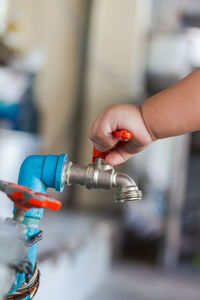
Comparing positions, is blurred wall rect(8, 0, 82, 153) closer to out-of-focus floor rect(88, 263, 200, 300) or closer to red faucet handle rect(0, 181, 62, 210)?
out-of-focus floor rect(88, 263, 200, 300)

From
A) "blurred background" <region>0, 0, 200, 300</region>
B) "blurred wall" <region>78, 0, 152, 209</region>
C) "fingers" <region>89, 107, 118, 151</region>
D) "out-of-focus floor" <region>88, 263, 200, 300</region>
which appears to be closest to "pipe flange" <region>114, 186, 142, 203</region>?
"fingers" <region>89, 107, 118, 151</region>

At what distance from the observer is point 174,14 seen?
2.99 meters

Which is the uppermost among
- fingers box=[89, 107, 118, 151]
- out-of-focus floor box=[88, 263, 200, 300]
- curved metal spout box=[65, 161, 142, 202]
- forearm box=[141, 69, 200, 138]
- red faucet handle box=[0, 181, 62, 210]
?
forearm box=[141, 69, 200, 138]

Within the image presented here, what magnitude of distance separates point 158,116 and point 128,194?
0.16 meters

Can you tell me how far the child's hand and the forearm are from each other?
15 mm

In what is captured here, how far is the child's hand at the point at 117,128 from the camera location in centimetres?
65

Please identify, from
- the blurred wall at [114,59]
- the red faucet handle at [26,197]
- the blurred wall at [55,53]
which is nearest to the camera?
the red faucet handle at [26,197]

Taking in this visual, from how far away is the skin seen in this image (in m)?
0.65

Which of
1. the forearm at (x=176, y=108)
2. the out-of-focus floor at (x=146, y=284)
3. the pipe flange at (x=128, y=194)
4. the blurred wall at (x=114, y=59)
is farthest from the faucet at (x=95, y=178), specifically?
the blurred wall at (x=114, y=59)

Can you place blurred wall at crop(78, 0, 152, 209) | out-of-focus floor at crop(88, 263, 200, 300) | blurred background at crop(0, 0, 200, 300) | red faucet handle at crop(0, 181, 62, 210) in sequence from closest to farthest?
red faucet handle at crop(0, 181, 62, 210) < out-of-focus floor at crop(88, 263, 200, 300) < blurred background at crop(0, 0, 200, 300) < blurred wall at crop(78, 0, 152, 209)

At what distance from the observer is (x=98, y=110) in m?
2.98

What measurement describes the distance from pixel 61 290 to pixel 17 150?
899mm

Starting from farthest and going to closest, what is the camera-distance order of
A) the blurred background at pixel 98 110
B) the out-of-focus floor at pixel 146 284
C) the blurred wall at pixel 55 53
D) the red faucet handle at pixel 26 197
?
1. the blurred wall at pixel 55 53
2. the blurred background at pixel 98 110
3. the out-of-focus floor at pixel 146 284
4. the red faucet handle at pixel 26 197

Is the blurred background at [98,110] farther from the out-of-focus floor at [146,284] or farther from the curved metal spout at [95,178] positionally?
the curved metal spout at [95,178]
